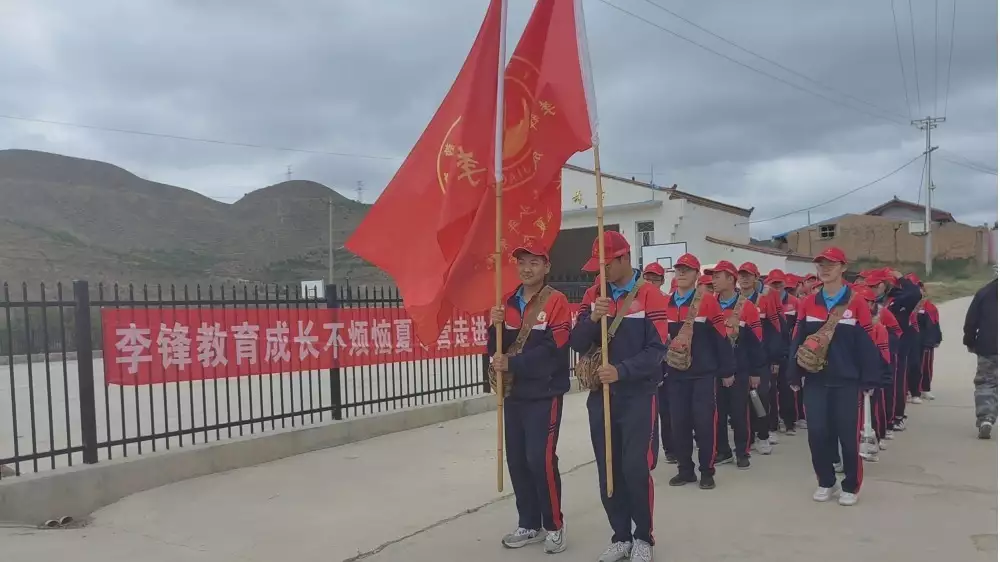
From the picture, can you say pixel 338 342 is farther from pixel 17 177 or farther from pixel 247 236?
pixel 17 177

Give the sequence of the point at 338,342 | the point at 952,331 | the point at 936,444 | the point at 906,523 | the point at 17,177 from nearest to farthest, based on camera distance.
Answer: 1. the point at 906,523
2. the point at 936,444
3. the point at 338,342
4. the point at 952,331
5. the point at 17,177

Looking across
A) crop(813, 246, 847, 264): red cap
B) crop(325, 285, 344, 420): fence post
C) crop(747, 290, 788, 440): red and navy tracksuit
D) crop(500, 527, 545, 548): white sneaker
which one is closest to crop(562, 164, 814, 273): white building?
crop(747, 290, 788, 440): red and navy tracksuit

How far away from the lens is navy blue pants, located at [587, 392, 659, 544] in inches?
158

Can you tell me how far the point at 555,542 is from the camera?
4359 millimetres

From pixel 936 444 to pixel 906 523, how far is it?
3002mm

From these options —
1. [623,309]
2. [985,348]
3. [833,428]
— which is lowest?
[833,428]

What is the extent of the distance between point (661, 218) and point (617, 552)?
24.6 metres

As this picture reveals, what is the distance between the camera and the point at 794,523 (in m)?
4.82

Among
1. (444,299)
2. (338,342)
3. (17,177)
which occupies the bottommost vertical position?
(338,342)

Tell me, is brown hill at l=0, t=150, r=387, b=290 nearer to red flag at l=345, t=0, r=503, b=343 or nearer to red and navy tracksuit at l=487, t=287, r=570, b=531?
red flag at l=345, t=0, r=503, b=343

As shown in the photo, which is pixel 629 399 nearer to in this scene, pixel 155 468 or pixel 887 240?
pixel 155 468

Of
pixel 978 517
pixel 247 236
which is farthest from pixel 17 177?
pixel 978 517

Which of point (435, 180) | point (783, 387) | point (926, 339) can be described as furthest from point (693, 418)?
point (926, 339)

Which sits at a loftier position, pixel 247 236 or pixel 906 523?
pixel 247 236
